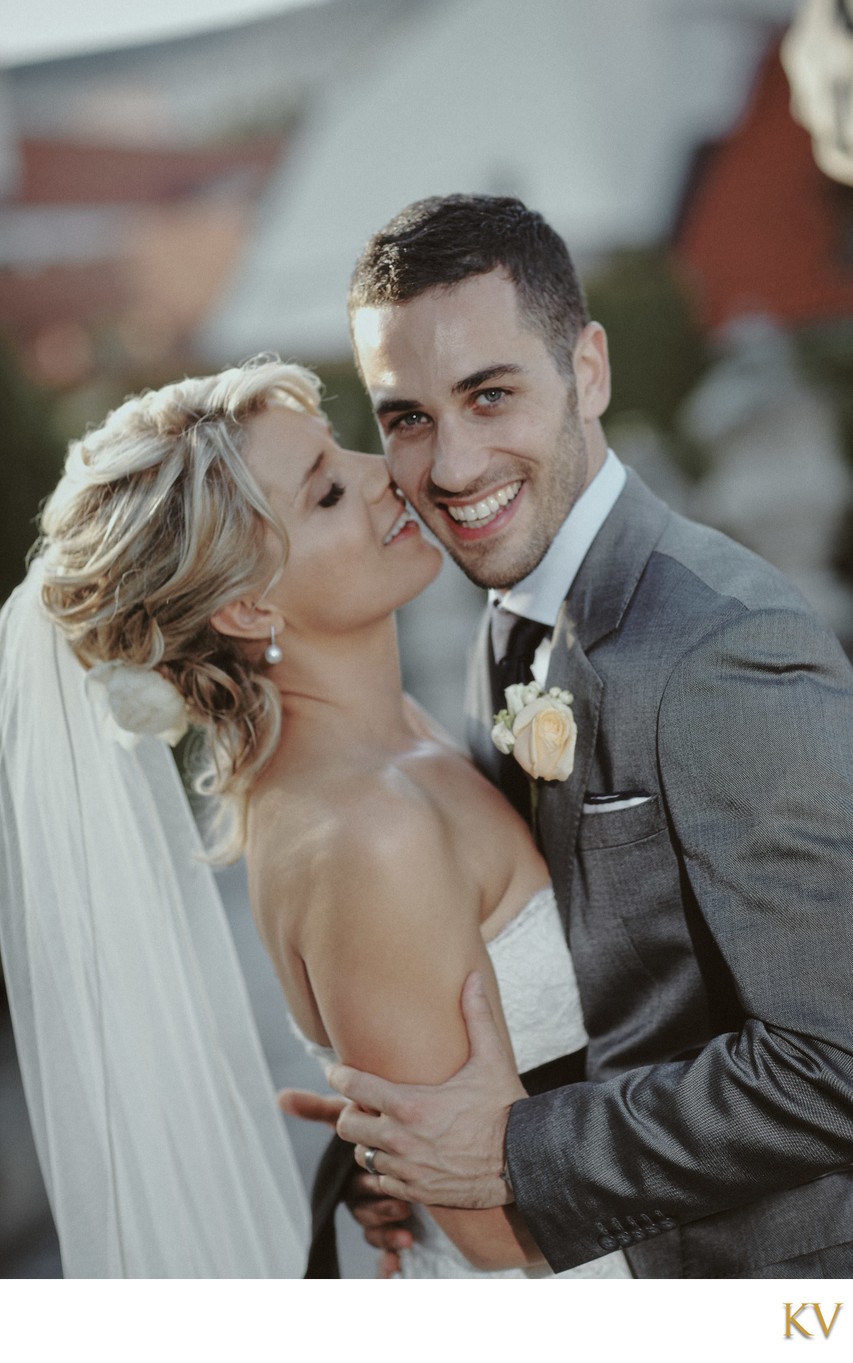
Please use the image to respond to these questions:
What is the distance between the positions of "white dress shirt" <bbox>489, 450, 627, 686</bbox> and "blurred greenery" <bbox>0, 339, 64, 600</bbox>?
3.71 m

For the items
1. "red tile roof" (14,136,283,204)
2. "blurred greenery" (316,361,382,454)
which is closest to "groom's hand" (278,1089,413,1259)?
"blurred greenery" (316,361,382,454)

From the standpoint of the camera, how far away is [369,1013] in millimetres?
1526

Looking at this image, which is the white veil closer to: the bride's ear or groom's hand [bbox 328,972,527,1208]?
the bride's ear

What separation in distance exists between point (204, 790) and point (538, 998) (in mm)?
626

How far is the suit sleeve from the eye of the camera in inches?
54.2

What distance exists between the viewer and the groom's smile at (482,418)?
5.52 feet

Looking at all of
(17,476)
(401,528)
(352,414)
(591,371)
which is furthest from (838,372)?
(401,528)

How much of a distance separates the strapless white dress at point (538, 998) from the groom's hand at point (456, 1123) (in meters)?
0.13

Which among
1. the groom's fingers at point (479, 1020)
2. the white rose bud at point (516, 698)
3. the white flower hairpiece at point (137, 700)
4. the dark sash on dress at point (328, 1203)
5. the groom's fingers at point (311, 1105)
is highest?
the white flower hairpiece at point (137, 700)

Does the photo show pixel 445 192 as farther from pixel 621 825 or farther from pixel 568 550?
pixel 621 825

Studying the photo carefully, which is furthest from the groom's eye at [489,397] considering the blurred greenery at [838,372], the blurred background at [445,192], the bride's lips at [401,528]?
the blurred greenery at [838,372]

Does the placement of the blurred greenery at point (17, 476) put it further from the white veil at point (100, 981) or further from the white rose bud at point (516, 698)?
the white rose bud at point (516, 698)

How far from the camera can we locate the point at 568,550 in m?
1.73
